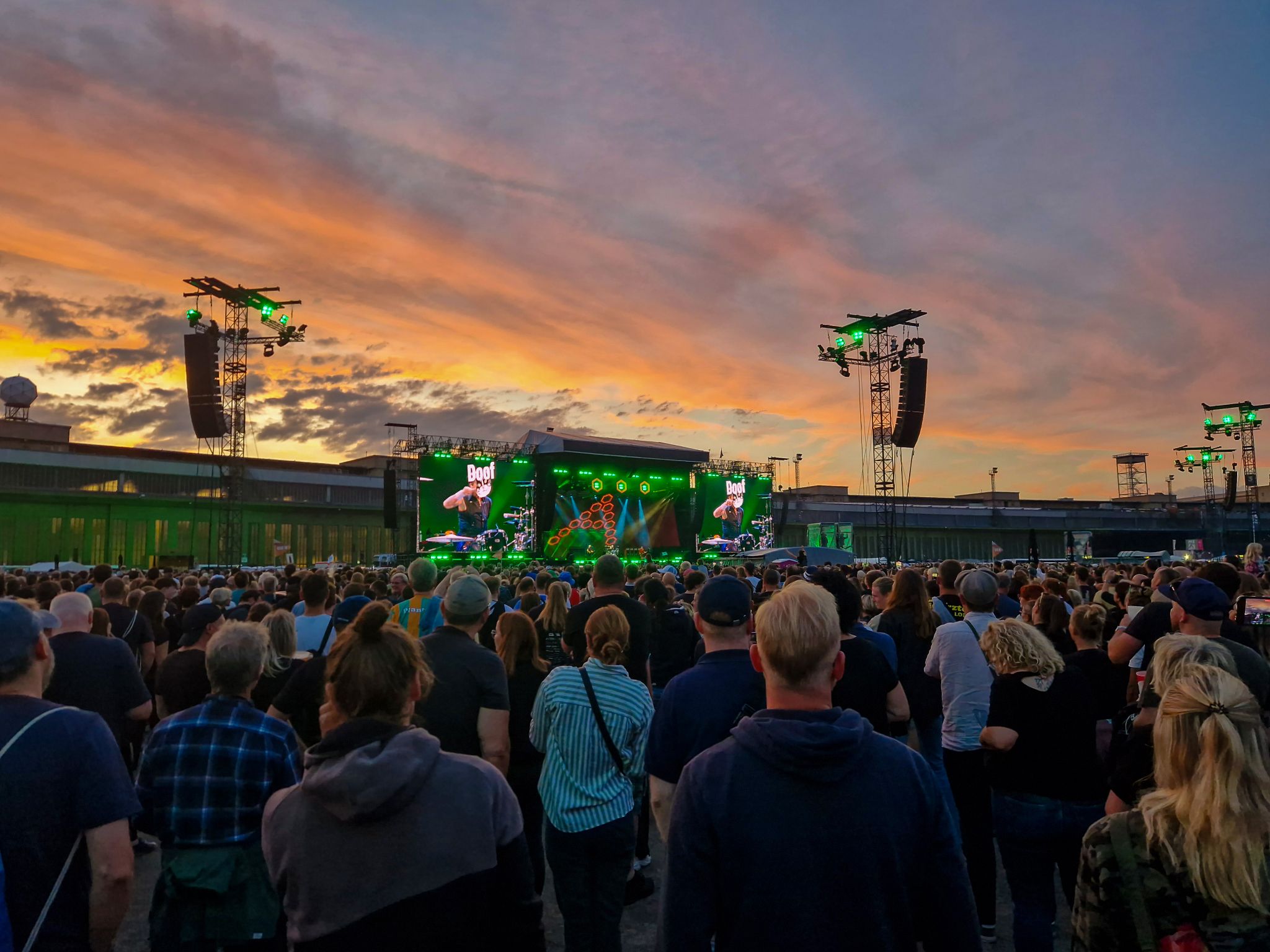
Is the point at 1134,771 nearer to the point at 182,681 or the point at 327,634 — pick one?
the point at 182,681

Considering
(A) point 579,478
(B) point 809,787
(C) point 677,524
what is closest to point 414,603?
(B) point 809,787

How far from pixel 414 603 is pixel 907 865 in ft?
18.5

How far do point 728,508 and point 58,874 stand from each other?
45.7 metres

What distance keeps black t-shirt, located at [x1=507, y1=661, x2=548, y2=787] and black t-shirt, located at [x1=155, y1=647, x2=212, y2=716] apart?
1725 millimetres

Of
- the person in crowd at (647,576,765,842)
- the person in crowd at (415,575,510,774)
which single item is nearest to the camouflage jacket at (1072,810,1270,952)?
the person in crowd at (647,576,765,842)

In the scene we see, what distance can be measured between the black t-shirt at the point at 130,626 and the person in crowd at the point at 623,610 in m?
4.46

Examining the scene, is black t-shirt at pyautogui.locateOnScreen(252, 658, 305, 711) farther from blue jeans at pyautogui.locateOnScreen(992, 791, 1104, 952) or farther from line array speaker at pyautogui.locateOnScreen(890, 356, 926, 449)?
line array speaker at pyautogui.locateOnScreen(890, 356, 926, 449)

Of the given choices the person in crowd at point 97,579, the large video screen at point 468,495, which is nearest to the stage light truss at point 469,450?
the large video screen at point 468,495

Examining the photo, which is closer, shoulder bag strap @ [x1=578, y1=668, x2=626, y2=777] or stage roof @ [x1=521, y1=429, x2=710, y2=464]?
shoulder bag strap @ [x1=578, y1=668, x2=626, y2=777]

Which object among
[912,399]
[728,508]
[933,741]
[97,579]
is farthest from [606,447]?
[933,741]

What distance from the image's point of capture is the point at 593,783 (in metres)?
3.98

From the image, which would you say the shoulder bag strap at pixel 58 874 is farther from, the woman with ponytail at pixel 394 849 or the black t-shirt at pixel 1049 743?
the black t-shirt at pixel 1049 743

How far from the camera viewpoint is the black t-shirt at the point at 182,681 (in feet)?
15.4

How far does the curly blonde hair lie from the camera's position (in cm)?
397
